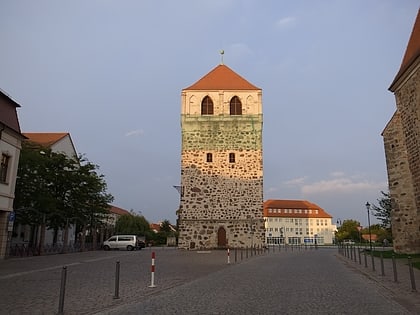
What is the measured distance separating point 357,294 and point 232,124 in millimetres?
35954

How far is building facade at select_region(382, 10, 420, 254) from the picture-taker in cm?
2378

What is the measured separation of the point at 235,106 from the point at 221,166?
7651 mm

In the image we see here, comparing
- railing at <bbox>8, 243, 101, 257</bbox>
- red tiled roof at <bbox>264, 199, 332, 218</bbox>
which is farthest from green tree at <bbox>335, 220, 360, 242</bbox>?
railing at <bbox>8, 243, 101, 257</bbox>

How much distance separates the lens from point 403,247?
91.1 feet

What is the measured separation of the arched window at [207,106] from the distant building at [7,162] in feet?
79.7

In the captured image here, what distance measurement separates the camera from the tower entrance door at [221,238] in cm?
4334

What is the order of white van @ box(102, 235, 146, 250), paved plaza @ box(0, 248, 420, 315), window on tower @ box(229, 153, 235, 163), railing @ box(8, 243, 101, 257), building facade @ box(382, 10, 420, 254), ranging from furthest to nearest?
1. white van @ box(102, 235, 146, 250)
2. window on tower @ box(229, 153, 235, 163)
3. railing @ box(8, 243, 101, 257)
4. building facade @ box(382, 10, 420, 254)
5. paved plaza @ box(0, 248, 420, 315)

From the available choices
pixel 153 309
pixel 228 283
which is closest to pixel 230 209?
pixel 228 283

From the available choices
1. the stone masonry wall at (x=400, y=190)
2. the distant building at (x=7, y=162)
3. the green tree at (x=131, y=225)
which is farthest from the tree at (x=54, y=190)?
the stone masonry wall at (x=400, y=190)

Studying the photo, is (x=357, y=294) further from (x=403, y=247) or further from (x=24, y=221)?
(x=24, y=221)

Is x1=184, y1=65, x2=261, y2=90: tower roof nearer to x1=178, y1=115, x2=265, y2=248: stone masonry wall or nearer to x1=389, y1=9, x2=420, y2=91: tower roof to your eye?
x1=178, y1=115, x2=265, y2=248: stone masonry wall

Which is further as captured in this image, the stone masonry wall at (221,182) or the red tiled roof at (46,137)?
the red tiled roof at (46,137)

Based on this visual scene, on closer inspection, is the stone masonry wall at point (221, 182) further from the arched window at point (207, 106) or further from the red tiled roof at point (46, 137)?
the red tiled roof at point (46, 137)

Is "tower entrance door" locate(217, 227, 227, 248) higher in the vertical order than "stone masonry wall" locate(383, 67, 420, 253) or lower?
lower
